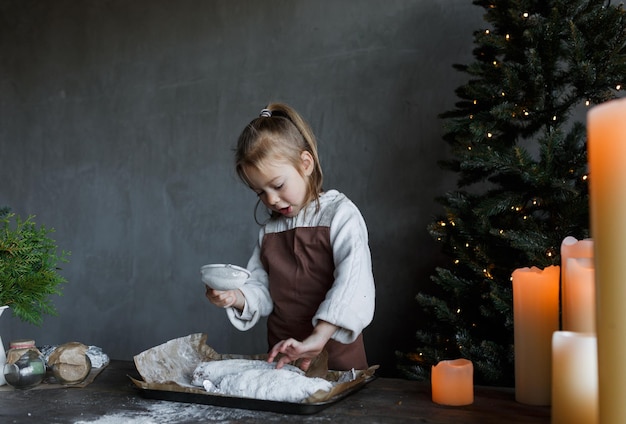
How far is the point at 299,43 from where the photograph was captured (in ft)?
9.65

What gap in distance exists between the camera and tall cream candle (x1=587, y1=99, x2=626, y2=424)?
522 millimetres

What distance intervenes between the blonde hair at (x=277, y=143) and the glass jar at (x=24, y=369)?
70 centimetres

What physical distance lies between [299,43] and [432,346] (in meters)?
1.63

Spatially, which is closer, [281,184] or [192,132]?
[281,184]

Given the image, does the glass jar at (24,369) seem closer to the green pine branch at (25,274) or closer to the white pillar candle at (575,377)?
the green pine branch at (25,274)

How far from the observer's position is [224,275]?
1197mm

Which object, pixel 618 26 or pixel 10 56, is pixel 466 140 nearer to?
pixel 618 26

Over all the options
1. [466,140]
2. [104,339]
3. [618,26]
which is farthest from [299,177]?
[104,339]

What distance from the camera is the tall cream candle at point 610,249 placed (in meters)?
0.52

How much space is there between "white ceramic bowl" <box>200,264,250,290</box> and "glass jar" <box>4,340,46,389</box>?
0.43 meters

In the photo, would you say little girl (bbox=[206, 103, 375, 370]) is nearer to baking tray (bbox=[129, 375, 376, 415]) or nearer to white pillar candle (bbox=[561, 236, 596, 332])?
baking tray (bbox=[129, 375, 376, 415])

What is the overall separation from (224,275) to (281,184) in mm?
491

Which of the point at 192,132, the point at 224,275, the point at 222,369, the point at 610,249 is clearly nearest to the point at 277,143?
the point at 224,275

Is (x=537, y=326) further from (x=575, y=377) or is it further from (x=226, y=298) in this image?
(x=226, y=298)
